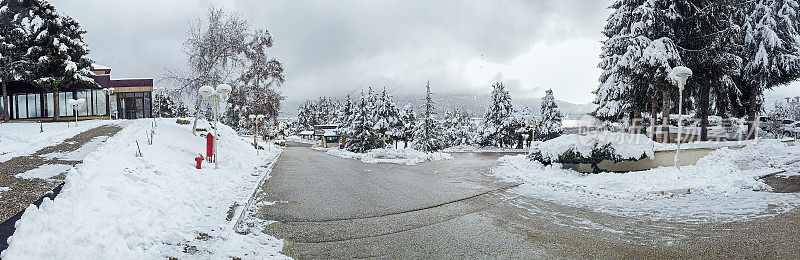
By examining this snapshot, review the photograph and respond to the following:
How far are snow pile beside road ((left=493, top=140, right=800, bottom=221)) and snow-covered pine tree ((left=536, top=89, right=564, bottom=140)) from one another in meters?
27.9

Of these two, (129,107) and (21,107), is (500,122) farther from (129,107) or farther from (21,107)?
(21,107)

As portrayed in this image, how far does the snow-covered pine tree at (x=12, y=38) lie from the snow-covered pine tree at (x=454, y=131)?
45.6 meters

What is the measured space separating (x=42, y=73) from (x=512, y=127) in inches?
1694

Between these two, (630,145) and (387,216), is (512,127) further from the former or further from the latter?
(387,216)

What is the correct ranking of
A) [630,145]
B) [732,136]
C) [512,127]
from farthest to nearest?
1. [512,127]
2. [732,136]
3. [630,145]

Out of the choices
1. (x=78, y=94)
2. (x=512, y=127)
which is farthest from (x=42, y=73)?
(x=512, y=127)

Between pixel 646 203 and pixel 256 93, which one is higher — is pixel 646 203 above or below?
below

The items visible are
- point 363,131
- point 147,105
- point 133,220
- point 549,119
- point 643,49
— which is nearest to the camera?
point 133,220

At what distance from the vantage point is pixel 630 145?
42.1ft

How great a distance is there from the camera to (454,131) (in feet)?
193

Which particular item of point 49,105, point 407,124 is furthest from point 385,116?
point 49,105

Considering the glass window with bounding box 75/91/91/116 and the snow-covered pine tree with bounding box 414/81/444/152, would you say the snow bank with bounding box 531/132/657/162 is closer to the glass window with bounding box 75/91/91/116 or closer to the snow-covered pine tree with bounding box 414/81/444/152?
the snow-covered pine tree with bounding box 414/81/444/152

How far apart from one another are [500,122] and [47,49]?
41843mm

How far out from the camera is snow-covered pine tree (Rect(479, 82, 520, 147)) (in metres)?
42.9
